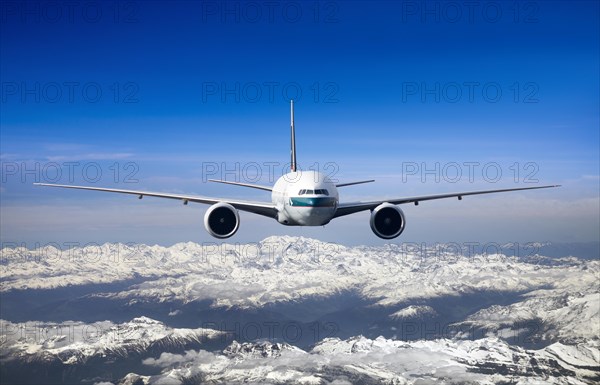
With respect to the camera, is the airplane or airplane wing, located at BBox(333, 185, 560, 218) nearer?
the airplane

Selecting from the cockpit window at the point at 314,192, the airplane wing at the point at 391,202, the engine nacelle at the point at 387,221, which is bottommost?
the engine nacelle at the point at 387,221

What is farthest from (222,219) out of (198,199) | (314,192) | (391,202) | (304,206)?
(391,202)

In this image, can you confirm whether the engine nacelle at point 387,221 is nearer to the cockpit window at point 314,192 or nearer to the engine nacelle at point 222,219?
the cockpit window at point 314,192

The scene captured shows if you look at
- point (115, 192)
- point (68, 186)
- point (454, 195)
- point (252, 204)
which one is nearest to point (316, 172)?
point (252, 204)

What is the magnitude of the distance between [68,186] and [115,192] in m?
3.39

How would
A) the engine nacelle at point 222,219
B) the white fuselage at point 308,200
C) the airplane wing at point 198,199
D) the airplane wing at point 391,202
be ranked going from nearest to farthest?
1. the white fuselage at point 308,200
2. the engine nacelle at point 222,219
3. the airplane wing at point 198,199
4. the airplane wing at point 391,202

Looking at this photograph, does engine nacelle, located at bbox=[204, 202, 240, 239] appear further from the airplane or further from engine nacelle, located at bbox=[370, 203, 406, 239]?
engine nacelle, located at bbox=[370, 203, 406, 239]

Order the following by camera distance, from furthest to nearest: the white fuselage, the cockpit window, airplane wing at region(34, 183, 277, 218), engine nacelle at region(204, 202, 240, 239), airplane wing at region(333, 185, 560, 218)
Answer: airplane wing at region(333, 185, 560, 218) < airplane wing at region(34, 183, 277, 218) < engine nacelle at region(204, 202, 240, 239) < the cockpit window < the white fuselage

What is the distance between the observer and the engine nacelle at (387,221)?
31453 millimetres

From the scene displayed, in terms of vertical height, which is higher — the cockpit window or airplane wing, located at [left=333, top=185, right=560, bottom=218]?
the cockpit window

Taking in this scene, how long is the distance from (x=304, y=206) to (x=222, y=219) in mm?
5131

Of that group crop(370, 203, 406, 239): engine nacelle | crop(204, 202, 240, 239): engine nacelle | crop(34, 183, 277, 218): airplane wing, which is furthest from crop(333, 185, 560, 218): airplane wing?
crop(204, 202, 240, 239): engine nacelle

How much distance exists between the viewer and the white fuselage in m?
29.7

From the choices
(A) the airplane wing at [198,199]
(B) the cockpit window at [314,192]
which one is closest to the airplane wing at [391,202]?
(B) the cockpit window at [314,192]
